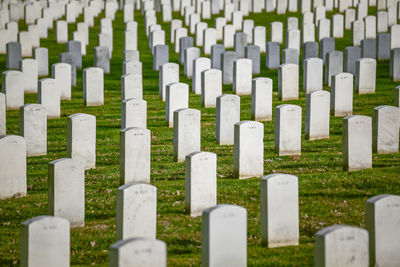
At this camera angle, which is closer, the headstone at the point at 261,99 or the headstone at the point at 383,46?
the headstone at the point at 261,99

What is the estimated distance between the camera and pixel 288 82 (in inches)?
802

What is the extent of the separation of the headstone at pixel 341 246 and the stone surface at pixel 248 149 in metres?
5.14

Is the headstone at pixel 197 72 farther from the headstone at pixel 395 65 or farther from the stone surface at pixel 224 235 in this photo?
the stone surface at pixel 224 235

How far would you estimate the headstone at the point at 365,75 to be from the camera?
20641 mm

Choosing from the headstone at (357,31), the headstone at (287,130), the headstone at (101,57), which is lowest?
the headstone at (287,130)

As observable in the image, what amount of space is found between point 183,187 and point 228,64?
415 inches

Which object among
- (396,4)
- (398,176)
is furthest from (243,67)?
(396,4)

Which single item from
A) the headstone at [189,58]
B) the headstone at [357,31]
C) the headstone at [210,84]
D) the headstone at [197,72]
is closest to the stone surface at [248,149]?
the headstone at [210,84]

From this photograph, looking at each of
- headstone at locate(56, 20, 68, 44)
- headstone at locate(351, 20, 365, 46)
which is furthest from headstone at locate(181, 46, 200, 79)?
headstone at locate(56, 20, 68, 44)

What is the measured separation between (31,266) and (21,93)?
11.5 meters

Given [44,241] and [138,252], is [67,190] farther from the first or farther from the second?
[138,252]

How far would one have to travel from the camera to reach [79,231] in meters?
10.6

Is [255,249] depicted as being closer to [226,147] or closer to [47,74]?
[226,147]

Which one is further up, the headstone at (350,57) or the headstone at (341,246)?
the headstone at (350,57)
